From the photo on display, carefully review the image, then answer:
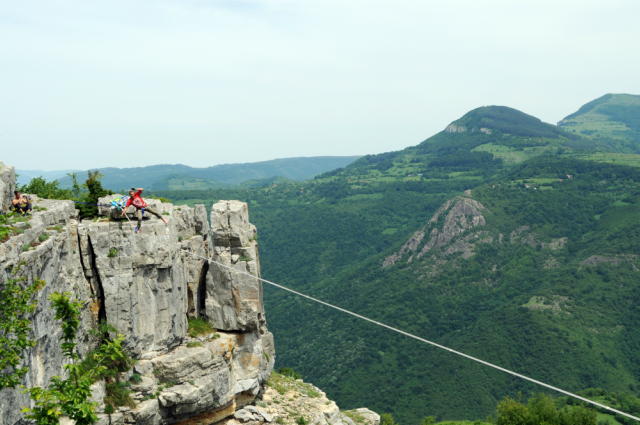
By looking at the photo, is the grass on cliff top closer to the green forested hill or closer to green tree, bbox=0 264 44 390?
green tree, bbox=0 264 44 390

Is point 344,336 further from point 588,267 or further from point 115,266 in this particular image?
point 115,266

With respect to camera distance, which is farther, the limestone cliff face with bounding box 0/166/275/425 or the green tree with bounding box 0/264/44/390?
the limestone cliff face with bounding box 0/166/275/425

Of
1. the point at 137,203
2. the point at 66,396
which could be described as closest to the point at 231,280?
the point at 137,203

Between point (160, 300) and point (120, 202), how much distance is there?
17.9 ft

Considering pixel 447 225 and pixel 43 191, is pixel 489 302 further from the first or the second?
pixel 43 191

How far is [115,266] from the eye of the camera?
25.0m

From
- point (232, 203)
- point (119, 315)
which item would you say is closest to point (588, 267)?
point (232, 203)

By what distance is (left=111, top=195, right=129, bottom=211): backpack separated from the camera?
25.5 meters

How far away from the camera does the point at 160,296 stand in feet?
86.2

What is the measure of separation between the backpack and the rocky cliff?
1.64 ft

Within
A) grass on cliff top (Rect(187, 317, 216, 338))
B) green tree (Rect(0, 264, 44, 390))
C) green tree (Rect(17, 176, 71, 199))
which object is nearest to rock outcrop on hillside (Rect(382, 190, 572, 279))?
green tree (Rect(17, 176, 71, 199))

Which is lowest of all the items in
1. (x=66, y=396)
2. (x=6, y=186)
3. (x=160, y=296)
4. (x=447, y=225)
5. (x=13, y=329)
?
(x=447, y=225)

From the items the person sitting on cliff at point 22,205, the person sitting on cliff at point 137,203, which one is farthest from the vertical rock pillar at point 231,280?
the person sitting on cliff at point 22,205

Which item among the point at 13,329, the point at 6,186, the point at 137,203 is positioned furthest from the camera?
the point at 137,203
